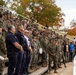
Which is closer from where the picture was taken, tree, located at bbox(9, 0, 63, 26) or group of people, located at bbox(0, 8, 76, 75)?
group of people, located at bbox(0, 8, 76, 75)

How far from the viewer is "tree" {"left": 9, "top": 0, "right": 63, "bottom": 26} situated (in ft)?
162

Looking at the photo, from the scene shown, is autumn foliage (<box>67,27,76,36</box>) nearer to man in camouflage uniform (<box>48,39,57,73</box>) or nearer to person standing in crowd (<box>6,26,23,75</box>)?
man in camouflage uniform (<box>48,39,57,73</box>)

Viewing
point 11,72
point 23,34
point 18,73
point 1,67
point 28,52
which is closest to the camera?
point 1,67

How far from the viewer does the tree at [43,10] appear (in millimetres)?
49412

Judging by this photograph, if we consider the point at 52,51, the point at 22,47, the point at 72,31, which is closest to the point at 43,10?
the point at 72,31

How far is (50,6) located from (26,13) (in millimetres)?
6963

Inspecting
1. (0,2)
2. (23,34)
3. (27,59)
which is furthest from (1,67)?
(0,2)

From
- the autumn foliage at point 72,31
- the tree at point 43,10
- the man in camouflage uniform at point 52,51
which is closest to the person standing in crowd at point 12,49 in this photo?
the man in camouflage uniform at point 52,51

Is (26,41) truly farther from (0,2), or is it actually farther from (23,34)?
(0,2)

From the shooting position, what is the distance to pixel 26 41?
10664 millimetres

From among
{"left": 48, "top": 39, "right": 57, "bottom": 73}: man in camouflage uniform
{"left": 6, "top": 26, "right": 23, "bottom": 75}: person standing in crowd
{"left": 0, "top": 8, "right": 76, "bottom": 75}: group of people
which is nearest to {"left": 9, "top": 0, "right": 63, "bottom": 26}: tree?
{"left": 0, "top": 8, "right": 76, "bottom": 75}: group of people

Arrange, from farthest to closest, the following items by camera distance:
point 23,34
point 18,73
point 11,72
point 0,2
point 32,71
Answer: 1. point 0,2
2. point 32,71
3. point 23,34
4. point 18,73
5. point 11,72

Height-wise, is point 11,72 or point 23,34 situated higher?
point 23,34

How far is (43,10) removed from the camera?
5259 centimetres
